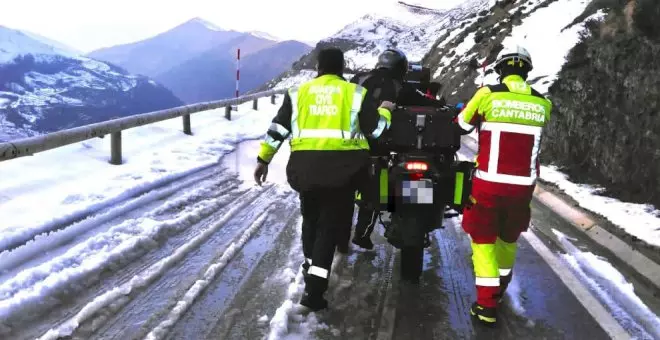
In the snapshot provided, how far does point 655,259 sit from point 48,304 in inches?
217

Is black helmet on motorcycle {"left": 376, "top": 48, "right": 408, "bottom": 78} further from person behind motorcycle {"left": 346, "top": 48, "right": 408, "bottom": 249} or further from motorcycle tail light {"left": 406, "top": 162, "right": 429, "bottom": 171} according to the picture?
motorcycle tail light {"left": 406, "top": 162, "right": 429, "bottom": 171}

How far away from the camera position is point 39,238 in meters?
5.25

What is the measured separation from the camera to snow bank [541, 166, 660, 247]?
6.29 metres

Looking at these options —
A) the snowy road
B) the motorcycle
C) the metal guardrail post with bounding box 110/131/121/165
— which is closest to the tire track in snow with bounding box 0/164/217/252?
the snowy road

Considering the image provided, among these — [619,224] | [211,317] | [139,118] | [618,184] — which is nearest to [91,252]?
[211,317]

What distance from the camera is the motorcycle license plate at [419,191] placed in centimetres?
431

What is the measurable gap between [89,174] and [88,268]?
4114 millimetres

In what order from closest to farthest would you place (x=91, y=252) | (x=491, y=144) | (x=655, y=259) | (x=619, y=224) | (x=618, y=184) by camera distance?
(x=491, y=144), (x=91, y=252), (x=655, y=259), (x=619, y=224), (x=618, y=184)

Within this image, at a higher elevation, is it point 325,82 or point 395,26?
point 395,26

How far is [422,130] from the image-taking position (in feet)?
14.8

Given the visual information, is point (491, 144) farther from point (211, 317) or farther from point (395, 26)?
point (395, 26)

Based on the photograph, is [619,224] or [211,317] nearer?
[211,317]

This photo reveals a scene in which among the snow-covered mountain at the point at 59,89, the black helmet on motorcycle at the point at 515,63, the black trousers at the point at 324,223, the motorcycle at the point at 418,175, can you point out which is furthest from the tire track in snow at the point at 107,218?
the snow-covered mountain at the point at 59,89

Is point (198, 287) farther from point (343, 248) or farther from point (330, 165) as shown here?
→ point (343, 248)
